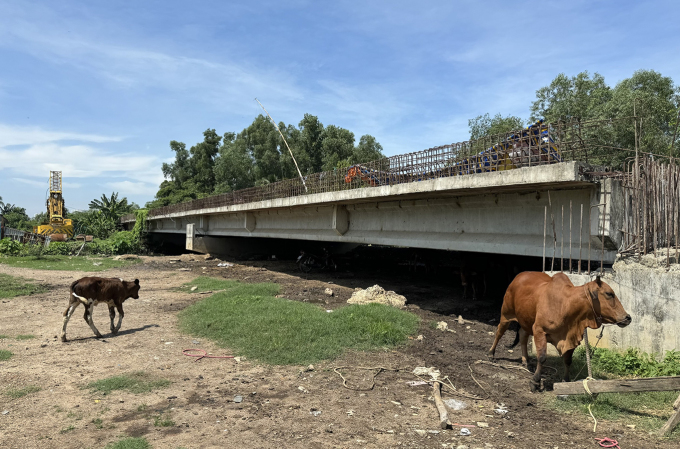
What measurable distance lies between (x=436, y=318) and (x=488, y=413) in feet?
20.0

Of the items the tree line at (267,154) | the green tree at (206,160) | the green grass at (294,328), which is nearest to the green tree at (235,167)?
the tree line at (267,154)

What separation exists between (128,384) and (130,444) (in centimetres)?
223

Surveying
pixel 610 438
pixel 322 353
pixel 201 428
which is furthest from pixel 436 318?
pixel 201 428

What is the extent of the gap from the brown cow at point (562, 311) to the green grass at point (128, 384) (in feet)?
19.3

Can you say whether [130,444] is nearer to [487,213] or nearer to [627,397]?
[627,397]

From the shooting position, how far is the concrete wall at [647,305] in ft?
23.2

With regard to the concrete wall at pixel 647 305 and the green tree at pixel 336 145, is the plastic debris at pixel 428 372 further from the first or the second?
the green tree at pixel 336 145

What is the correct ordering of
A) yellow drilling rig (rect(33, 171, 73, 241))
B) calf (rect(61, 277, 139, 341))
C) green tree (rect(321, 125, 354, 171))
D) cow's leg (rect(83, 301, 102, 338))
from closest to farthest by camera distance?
calf (rect(61, 277, 139, 341)) < cow's leg (rect(83, 301, 102, 338)) < green tree (rect(321, 125, 354, 171)) < yellow drilling rig (rect(33, 171, 73, 241))

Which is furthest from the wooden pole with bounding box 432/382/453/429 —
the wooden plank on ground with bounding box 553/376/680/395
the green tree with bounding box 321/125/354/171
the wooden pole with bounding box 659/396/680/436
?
the green tree with bounding box 321/125/354/171

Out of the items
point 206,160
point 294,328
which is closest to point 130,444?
point 294,328

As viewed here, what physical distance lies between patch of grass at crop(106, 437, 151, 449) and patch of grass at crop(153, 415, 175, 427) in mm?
417

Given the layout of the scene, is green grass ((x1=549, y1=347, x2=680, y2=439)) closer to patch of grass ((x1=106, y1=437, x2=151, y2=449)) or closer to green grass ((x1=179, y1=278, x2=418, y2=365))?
green grass ((x1=179, y1=278, x2=418, y2=365))

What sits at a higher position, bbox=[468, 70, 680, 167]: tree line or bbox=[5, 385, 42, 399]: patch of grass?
bbox=[468, 70, 680, 167]: tree line

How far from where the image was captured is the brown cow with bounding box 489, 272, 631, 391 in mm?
6051
